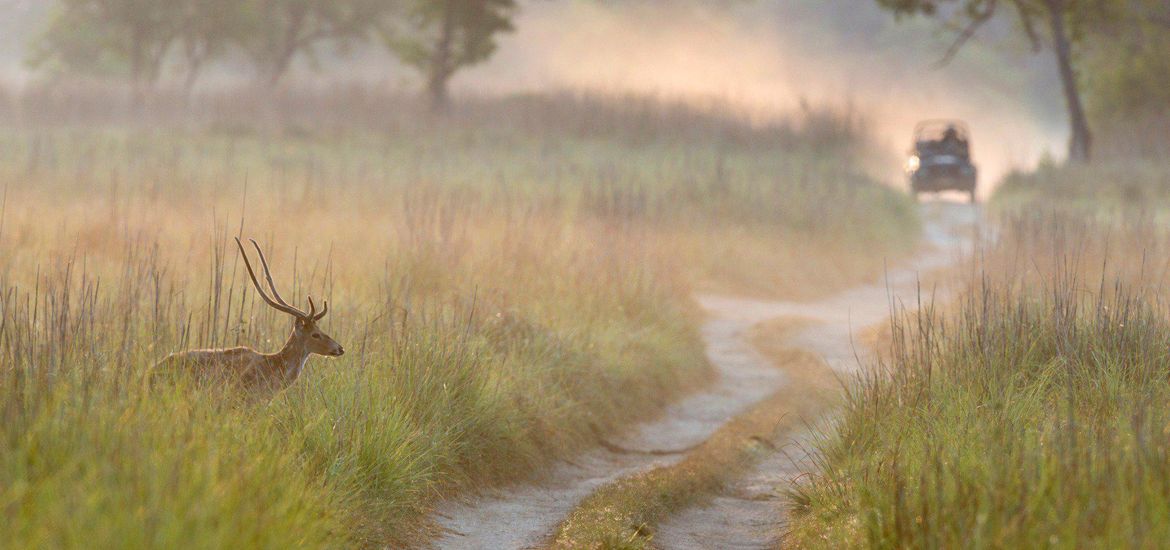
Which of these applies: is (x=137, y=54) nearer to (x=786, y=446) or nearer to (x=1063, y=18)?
(x=1063, y=18)

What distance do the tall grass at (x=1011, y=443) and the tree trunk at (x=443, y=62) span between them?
23.9m

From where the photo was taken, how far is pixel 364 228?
13.3 meters

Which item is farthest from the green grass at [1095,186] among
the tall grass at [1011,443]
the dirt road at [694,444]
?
the tall grass at [1011,443]

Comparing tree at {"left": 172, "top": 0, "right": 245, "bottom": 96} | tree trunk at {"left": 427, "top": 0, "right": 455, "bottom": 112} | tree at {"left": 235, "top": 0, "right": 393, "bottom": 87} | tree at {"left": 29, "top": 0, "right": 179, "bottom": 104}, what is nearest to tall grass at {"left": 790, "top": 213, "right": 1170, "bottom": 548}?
tree trunk at {"left": 427, "top": 0, "right": 455, "bottom": 112}

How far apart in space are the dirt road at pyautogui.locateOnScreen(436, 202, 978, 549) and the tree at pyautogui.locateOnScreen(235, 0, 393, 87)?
30.7m

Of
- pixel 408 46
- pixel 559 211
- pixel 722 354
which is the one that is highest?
pixel 408 46

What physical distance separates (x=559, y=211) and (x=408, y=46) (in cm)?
1858

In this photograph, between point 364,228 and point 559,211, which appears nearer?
point 364,228

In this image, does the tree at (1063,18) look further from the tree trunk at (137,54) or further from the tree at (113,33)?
the tree trunk at (137,54)

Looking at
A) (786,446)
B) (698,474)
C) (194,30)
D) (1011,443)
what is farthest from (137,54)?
(1011,443)

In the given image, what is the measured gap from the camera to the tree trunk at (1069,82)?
99.9 feet

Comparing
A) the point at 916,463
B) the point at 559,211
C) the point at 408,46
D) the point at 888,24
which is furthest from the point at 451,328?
the point at 888,24

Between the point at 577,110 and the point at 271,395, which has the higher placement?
the point at 577,110

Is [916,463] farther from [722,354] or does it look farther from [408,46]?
[408,46]
